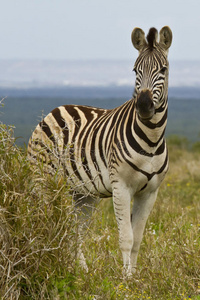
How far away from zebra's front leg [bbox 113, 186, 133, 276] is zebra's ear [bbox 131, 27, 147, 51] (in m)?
1.52

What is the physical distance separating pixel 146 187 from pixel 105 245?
3.04 ft

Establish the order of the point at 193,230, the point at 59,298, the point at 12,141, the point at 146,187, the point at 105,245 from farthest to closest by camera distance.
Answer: the point at 193,230, the point at 105,245, the point at 146,187, the point at 12,141, the point at 59,298

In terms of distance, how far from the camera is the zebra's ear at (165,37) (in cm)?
550

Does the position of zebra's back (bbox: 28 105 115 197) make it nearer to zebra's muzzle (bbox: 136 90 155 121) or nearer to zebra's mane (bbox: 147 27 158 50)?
zebra's muzzle (bbox: 136 90 155 121)

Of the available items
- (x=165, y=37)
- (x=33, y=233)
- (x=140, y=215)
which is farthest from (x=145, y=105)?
(x=33, y=233)

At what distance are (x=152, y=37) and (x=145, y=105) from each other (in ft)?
2.77

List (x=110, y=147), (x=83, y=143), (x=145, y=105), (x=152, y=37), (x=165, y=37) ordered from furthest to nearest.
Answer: (x=83, y=143)
(x=110, y=147)
(x=165, y=37)
(x=152, y=37)
(x=145, y=105)

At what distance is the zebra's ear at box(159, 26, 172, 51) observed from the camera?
5499 mm

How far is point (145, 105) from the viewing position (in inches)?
198

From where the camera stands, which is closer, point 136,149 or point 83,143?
point 136,149

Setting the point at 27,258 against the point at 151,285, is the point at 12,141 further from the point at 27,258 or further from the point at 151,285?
the point at 151,285

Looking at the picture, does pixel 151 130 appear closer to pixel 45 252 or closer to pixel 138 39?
pixel 138 39

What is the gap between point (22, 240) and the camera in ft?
14.2

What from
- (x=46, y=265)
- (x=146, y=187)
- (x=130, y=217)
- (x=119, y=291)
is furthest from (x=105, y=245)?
(x=46, y=265)
